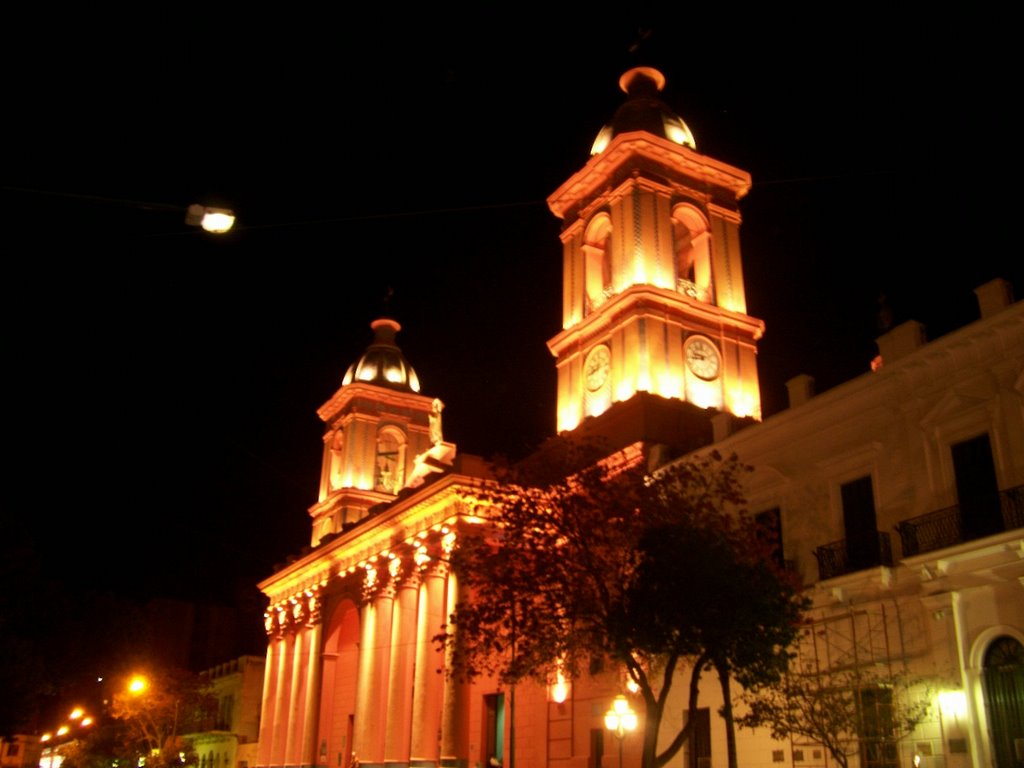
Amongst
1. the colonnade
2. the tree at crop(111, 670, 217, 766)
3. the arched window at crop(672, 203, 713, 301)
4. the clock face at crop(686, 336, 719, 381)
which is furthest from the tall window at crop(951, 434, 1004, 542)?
the tree at crop(111, 670, 217, 766)

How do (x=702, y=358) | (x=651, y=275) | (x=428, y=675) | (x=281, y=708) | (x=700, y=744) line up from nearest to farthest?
(x=700, y=744)
(x=428, y=675)
(x=702, y=358)
(x=651, y=275)
(x=281, y=708)

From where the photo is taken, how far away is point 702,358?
34406mm

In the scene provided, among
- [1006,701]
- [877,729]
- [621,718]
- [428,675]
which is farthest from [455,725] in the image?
[1006,701]

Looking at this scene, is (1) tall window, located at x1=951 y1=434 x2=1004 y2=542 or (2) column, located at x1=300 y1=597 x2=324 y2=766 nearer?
(1) tall window, located at x1=951 y1=434 x2=1004 y2=542

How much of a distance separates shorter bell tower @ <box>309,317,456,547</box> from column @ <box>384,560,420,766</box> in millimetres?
14604

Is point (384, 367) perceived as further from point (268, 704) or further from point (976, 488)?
point (976, 488)

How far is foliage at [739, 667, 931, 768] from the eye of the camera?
18625 millimetres

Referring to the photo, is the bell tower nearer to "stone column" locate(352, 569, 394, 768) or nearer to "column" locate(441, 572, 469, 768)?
"stone column" locate(352, 569, 394, 768)

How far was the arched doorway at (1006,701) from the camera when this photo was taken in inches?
709

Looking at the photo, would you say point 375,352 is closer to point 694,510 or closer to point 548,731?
point 548,731

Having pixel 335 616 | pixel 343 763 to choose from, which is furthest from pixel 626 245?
pixel 343 763

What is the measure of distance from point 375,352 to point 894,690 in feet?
126

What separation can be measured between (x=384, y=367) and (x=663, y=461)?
2739cm

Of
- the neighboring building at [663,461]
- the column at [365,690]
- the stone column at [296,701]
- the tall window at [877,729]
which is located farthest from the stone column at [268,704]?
the tall window at [877,729]
